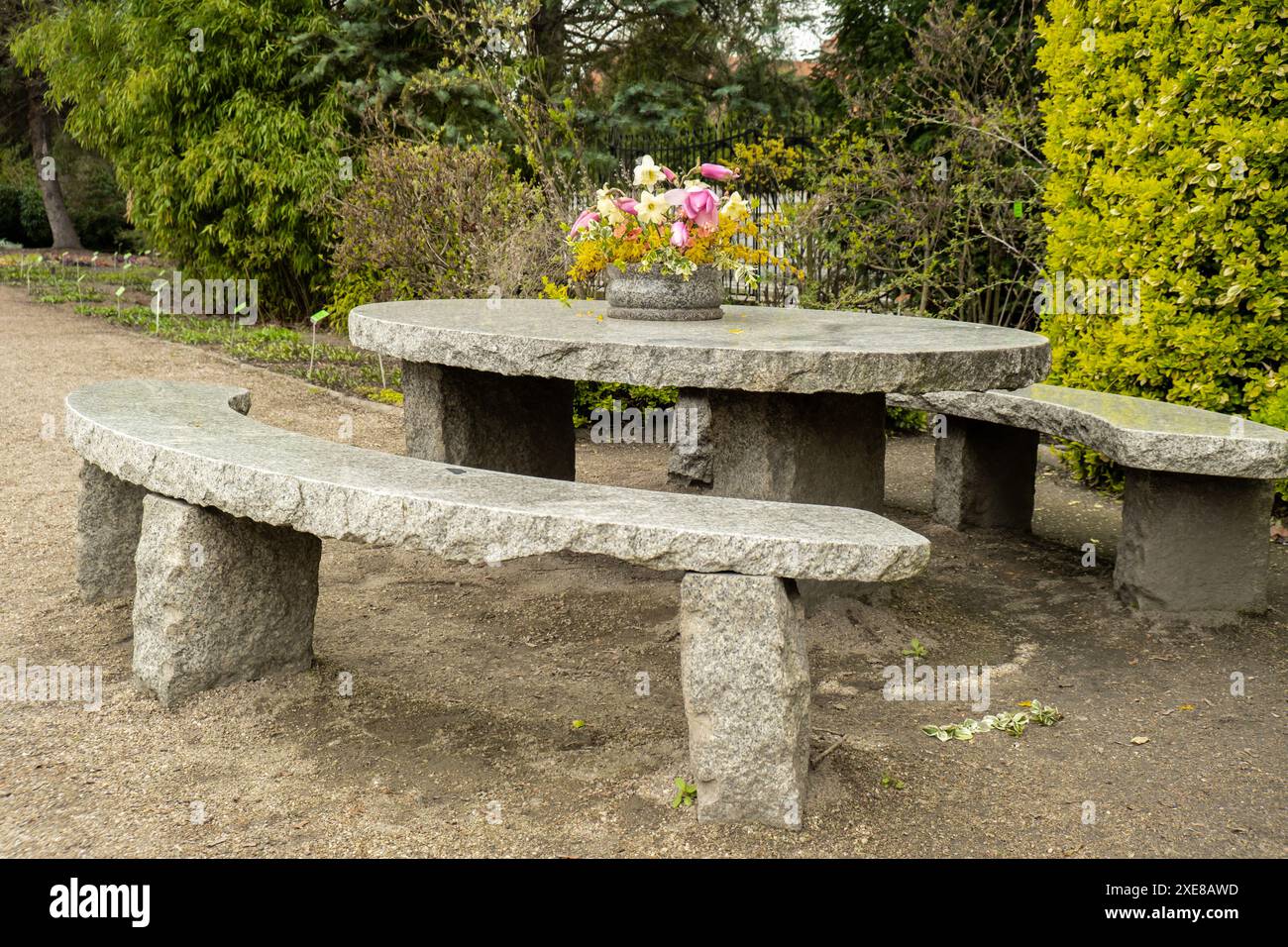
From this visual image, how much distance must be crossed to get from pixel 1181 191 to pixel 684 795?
408 cm

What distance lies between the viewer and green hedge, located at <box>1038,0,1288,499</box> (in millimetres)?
5316

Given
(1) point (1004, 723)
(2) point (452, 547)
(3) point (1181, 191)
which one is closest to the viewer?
(2) point (452, 547)

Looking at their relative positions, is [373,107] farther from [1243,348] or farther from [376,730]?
[376,730]

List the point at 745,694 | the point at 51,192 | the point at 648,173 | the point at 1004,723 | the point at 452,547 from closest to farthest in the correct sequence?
1. the point at 745,694
2. the point at 452,547
3. the point at 1004,723
4. the point at 648,173
5. the point at 51,192

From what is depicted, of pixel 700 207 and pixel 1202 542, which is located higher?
pixel 700 207

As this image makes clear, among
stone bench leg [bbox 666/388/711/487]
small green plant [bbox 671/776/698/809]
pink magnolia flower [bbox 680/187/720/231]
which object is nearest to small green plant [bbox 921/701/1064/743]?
small green plant [bbox 671/776/698/809]

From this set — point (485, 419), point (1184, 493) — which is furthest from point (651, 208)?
point (1184, 493)

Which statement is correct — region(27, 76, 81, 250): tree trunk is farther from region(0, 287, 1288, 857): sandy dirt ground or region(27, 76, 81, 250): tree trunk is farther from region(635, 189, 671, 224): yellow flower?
region(635, 189, 671, 224): yellow flower

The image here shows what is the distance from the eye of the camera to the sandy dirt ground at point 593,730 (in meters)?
2.89

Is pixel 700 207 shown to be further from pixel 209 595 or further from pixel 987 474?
pixel 987 474

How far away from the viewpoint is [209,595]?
350 centimetres

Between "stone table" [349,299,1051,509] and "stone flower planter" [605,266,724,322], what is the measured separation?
90mm

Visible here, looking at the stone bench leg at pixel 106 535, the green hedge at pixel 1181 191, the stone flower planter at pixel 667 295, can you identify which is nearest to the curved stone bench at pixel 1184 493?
the green hedge at pixel 1181 191

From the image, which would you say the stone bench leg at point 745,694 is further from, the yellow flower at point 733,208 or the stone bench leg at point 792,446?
the yellow flower at point 733,208
